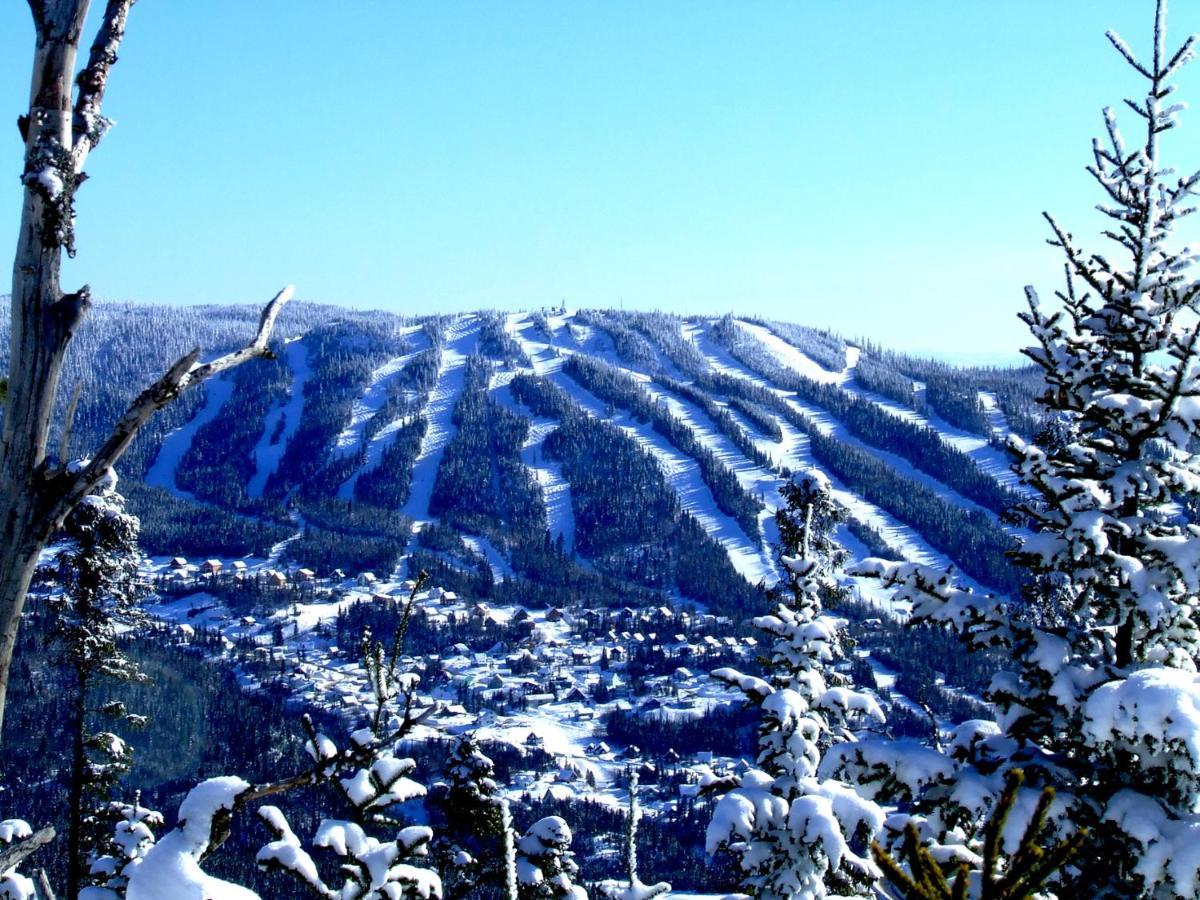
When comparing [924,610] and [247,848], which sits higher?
[924,610]

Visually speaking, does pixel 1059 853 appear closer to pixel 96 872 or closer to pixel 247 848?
pixel 96 872

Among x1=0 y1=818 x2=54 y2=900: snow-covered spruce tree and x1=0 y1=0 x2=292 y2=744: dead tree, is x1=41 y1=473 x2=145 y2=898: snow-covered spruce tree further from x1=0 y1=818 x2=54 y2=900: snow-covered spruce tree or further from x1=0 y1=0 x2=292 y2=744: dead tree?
x1=0 y1=0 x2=292 y2=744: dead tree

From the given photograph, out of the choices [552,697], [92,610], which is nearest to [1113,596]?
[92,610]

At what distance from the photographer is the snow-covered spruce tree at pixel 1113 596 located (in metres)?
8.80

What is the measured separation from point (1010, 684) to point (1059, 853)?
7.96 metres

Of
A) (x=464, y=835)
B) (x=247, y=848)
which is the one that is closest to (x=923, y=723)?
(x=247, y=848)

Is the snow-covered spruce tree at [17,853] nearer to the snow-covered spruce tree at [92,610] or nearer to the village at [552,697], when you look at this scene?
the snow-covered spruce tree at [92,610]

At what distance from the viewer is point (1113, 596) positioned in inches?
397

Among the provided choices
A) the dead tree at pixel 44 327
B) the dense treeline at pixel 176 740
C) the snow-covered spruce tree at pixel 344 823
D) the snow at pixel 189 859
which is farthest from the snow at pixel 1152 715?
the dense treeline at pixel 176 740

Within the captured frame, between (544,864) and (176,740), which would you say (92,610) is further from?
(176,740)

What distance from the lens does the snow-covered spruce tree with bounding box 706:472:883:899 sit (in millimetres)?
10758

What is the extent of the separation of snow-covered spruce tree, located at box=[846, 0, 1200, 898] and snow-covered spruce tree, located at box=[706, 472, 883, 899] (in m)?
0.79

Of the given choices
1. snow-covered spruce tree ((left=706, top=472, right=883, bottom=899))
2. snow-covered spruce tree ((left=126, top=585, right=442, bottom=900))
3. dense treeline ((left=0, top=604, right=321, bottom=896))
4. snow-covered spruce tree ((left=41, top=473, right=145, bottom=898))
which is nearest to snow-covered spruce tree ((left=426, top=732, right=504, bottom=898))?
snow-covered spruce tree ((left=706, top=472, right=883, bottom=899))

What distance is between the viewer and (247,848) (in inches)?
4788
